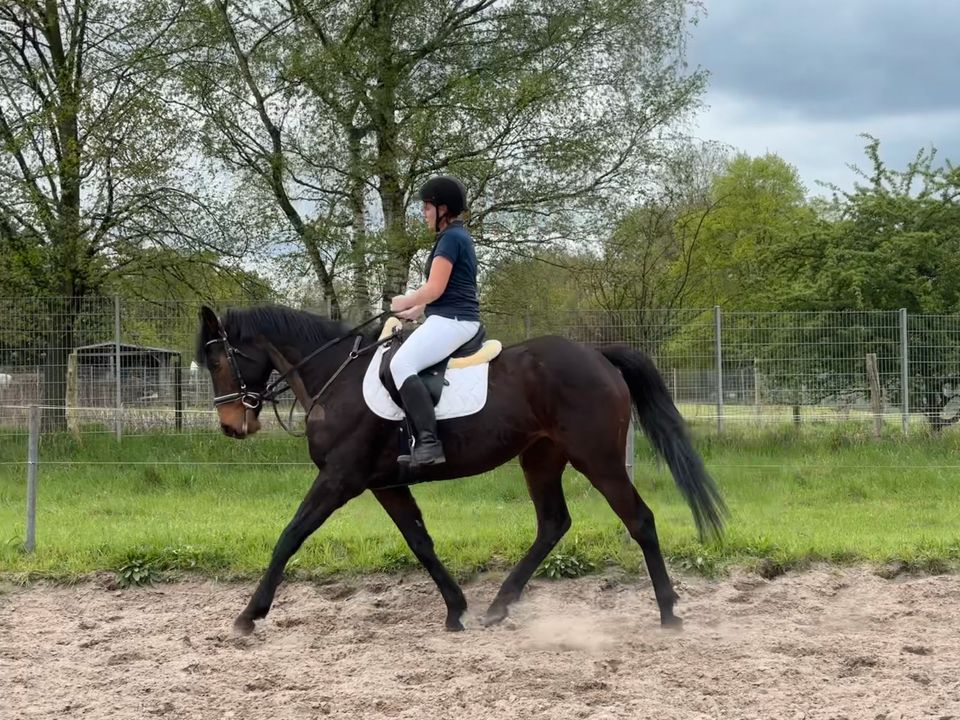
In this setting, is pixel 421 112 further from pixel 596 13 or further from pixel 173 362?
pixel 173 362

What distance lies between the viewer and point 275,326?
5973 mm

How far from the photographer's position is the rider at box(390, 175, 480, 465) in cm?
545

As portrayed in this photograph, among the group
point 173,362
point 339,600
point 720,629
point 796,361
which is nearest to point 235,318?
point 339,600

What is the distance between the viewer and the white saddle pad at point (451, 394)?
5.62 metres

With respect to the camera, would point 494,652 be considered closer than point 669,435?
Yes

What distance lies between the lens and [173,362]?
13.0 meters

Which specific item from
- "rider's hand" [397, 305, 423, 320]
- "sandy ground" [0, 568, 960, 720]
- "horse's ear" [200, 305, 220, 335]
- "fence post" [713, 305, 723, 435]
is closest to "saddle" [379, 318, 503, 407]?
"rider's hand" [397, 305, 423, 320]

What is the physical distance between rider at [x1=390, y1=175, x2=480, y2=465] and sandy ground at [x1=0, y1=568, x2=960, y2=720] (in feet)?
4.19

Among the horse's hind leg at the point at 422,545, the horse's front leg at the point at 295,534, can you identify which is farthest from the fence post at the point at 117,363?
the horse's front leg at the point at 295,534

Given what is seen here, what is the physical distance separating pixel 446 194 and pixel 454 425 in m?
1.48

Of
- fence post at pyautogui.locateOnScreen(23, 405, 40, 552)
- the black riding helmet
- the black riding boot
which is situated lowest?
fence post at pyautogui.locateOnScreen(23, 405, 40, 552)

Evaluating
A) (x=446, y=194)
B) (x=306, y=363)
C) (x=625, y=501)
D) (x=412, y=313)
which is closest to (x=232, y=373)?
(x=306, y=363)

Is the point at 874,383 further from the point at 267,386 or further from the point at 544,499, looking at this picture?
the point at 267,386

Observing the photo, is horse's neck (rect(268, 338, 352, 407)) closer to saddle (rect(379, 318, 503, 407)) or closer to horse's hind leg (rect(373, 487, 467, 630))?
saddle (rect(379, 318, 503, 407))
